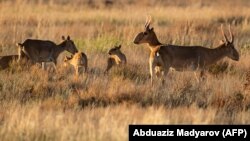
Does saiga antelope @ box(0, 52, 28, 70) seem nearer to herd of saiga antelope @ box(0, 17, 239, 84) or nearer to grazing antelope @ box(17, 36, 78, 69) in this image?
herd of saiga antelope @ box(0, 17, 239, 84)

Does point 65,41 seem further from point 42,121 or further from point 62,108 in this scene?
point 42,121

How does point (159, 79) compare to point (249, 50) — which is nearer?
point (159, 79)

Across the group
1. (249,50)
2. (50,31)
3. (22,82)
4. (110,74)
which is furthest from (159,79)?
(50,31)

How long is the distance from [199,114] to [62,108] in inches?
87.7

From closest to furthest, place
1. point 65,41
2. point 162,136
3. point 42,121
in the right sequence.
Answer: point 162,136 < point 42,121 < point 65,41

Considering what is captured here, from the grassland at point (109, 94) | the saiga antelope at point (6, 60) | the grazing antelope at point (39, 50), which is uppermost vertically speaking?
the grazing antelope at point (39, 50)

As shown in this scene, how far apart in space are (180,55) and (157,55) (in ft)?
1.93

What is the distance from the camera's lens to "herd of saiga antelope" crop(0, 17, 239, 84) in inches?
519

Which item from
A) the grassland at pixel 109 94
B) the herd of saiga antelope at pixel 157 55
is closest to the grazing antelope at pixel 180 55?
the herd of saiga antelope at pixel 157 55

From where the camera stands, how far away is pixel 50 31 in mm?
20859

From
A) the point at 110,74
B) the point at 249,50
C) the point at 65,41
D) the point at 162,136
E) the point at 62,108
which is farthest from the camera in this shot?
the point at 249,50

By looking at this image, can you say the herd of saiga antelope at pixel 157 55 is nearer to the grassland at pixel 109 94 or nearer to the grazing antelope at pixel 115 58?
the grazing antelope at pixel 115 58

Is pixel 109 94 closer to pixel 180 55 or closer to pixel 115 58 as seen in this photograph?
pixel 180 55

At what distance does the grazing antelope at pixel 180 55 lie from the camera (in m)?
13.1
